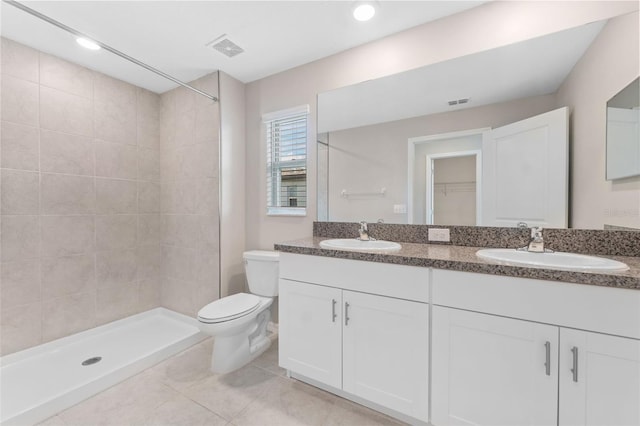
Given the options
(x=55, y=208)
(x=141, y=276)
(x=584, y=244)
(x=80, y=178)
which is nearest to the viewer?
(x=584, y=244)

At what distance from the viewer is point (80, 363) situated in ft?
6.23

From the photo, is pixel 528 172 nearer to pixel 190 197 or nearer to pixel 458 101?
pixel 458 101

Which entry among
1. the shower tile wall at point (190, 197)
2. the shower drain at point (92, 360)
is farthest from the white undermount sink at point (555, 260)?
the shower drain at point (92, 360)

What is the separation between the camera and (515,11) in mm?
1466

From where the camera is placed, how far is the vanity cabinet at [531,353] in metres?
0.90

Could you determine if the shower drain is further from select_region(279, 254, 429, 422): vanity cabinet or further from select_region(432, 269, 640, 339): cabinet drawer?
select_region(432, 269, 640, 339): cabinet drawer

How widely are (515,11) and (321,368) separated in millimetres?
2289

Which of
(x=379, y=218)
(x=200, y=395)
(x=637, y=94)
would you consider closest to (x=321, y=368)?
(x=200, y=395)

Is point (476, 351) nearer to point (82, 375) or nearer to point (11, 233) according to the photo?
point (82, 375)

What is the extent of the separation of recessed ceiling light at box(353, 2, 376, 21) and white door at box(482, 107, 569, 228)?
0.98 meters

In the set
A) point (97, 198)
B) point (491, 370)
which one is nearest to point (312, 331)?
point (491, 370)

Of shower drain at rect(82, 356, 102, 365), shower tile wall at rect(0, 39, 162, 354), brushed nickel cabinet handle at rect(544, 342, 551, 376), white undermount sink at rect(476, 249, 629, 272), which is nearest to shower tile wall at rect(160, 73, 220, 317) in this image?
shower tile wall at rect(0, 39, 162, 354)

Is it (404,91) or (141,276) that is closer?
(404,91)

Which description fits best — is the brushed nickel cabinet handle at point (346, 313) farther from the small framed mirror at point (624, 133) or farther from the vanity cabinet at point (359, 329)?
the small framed mirror at point (624, 133)
